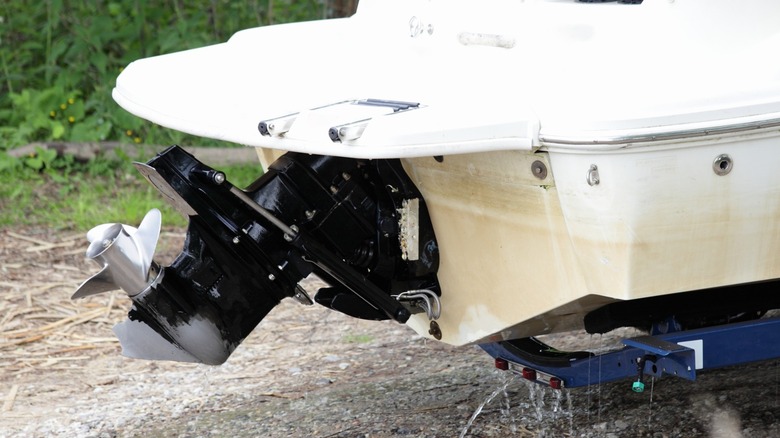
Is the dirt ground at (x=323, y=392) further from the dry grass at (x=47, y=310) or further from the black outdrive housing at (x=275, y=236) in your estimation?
the black outdrive housing at (x=275, y=236)

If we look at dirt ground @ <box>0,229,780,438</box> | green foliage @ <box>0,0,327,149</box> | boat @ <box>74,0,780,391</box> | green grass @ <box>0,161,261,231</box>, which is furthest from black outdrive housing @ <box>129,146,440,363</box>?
green foliage @ <box>0,0,327,149</box>

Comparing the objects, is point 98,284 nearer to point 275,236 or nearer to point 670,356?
point 275,236

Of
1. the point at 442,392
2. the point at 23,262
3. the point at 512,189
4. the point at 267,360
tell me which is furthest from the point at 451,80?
the point at 23,262

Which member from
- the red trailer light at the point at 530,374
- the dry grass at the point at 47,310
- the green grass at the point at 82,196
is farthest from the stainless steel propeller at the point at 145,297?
the green grass at the point at 82,196

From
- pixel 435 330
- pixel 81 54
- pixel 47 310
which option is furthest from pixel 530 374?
pixel 81 54

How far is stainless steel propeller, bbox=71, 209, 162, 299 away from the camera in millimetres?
2803

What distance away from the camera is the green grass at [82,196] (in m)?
5.83

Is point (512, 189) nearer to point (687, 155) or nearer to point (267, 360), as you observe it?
point (687, 155)

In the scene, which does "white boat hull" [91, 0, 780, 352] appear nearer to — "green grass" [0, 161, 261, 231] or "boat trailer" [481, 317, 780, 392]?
"boat trailer" [481, 317, 780, 392]

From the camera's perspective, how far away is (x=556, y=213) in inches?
102

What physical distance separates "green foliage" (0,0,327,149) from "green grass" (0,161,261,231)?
10.1 inches

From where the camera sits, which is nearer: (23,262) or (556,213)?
(556,213)

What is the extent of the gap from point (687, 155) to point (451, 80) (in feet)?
2.29

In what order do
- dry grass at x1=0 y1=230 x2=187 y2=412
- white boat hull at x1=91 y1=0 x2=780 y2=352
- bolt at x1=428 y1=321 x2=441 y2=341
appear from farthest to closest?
dry grass at x1=0 y1=230 x2=187 y2=412 → bolt at x1=428 y1=321 x2=441 y2=341 → white boat hull at x1=91 y1=0 x2=780 y2=352
